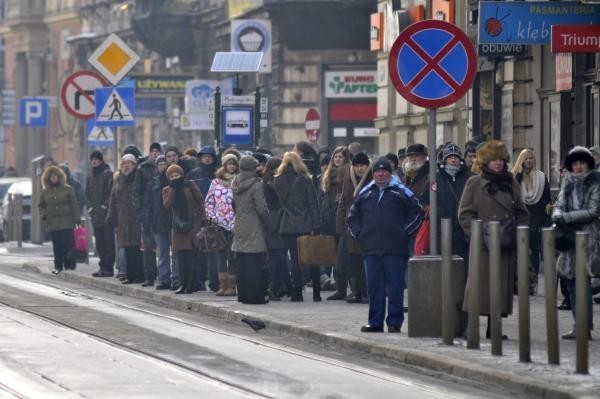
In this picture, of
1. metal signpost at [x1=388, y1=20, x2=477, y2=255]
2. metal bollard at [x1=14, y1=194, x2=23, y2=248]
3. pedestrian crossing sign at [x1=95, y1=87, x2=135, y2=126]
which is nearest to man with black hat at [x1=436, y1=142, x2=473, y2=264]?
metal signpost at [x1=388, y1=20, x2=477, y2=255]

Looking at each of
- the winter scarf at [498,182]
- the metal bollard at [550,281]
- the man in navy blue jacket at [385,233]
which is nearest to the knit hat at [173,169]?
the man in navy blue jacket at [385,233]

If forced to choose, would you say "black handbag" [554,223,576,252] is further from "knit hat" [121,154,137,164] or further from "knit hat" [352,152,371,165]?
"knit hat" [121,154,137,164]

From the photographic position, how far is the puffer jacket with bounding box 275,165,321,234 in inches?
870

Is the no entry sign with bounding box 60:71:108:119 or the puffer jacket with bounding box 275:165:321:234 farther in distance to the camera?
the no entry sign with bounding box 60:71:108:119

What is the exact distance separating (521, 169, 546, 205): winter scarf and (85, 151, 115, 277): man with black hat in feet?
25.4

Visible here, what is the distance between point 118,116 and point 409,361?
1569 cm

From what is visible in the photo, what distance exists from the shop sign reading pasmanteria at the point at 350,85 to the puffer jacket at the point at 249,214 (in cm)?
2455

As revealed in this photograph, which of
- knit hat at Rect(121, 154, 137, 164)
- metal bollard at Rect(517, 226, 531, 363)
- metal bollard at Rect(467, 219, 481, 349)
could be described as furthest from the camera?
knit hat at Rect(121, 154, 137, 164)

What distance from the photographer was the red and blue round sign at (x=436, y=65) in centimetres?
1678

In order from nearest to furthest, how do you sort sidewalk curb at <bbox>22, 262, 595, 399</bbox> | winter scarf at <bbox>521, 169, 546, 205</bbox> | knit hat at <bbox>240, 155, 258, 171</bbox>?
1. sidewalk curb at <bbox>22, 262, 595, 399</bbox>
2. knit hat at <bbox>240, 155, 258, 171</bbox>
3. winter scarf at <bbox>521, 169, 546, 205</bbox>

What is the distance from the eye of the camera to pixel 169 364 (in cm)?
1502

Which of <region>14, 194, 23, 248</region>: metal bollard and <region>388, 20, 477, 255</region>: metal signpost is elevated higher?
<region>388, 20, 477, 255</region>: metal signpost

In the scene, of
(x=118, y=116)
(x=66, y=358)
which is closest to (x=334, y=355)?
(x=66, y=358)

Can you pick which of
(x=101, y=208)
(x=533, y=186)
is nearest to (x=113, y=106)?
(x=101, y=208)
